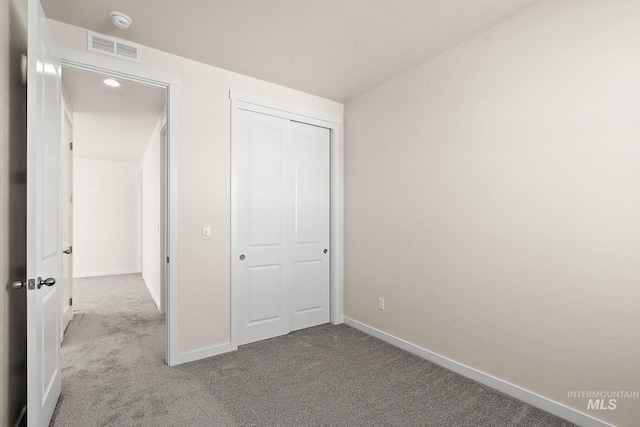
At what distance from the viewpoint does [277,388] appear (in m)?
2.33

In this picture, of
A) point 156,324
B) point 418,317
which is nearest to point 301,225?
point 418,317

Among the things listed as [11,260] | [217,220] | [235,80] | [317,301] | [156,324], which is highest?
[235,80]

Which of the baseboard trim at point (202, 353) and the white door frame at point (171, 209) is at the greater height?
the white door frame at point (171, 209)

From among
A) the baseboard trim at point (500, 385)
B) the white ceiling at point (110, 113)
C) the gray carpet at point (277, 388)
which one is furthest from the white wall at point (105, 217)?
the baseboard trim at point (500, 385)

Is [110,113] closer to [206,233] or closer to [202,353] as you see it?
[206,233]

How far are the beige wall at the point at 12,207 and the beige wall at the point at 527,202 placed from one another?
2805 mm

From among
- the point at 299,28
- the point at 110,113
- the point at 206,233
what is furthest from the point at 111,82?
the point at 299,28

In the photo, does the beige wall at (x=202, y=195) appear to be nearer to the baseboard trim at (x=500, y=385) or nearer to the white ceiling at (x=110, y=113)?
the white ceiling at (x=110, y=113)

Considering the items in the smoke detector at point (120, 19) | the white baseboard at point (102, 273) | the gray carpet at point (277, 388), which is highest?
the smoke detector at point (120, 19)

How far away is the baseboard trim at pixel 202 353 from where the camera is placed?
2721 millimetres

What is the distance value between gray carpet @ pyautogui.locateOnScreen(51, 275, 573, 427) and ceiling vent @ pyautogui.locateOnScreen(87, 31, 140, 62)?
8.29 ft

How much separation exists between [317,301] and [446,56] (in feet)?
9.17

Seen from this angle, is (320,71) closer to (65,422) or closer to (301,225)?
(301,225)

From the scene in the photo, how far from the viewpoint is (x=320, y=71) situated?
3.01 metres
